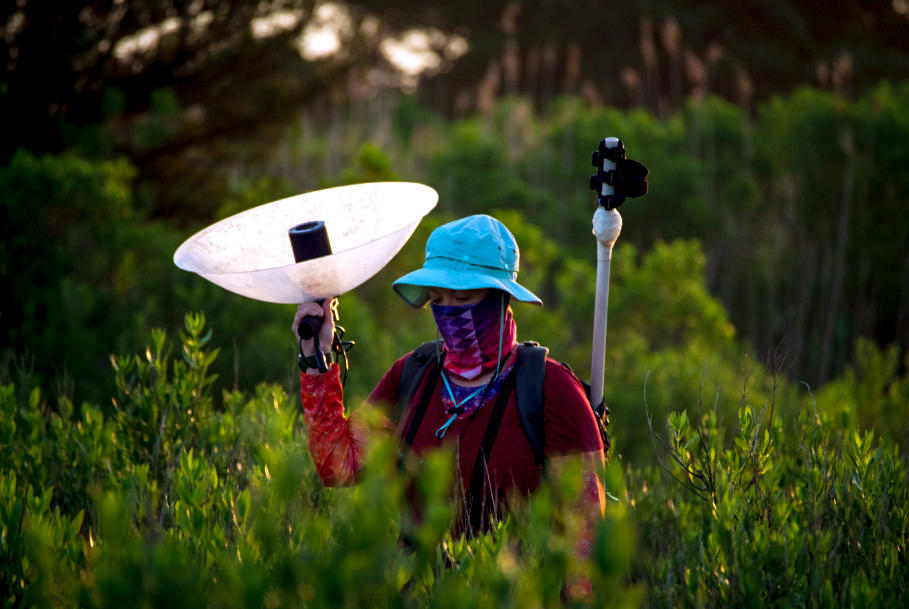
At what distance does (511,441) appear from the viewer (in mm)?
2148

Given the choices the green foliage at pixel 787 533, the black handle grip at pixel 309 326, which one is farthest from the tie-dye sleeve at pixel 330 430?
the green foliage at pixel 787 533

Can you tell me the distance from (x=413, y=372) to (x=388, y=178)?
5.15m

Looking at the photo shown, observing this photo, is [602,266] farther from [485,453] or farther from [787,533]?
[787,533]

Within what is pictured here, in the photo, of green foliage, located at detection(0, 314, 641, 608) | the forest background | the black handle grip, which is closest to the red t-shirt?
green foliage, located at detection(0, 314, 641, 608)

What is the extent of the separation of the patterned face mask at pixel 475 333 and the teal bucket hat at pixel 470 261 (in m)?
0.08

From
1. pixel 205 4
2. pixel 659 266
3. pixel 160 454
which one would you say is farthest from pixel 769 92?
pixel 160 454

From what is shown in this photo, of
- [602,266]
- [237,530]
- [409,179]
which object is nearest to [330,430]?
[237,530]

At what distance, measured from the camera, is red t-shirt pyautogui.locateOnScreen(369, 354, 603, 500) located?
6.77 ft

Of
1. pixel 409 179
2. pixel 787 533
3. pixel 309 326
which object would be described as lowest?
pixel 409 179

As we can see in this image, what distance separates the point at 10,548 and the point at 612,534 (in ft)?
5.12

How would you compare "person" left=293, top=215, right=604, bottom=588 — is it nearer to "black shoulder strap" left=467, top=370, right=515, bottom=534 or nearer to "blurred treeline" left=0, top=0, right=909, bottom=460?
"black shoulder strap" left=467, top=370, right=515, bottom=534

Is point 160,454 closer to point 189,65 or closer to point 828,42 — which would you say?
point 189,65

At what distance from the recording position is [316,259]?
204cm

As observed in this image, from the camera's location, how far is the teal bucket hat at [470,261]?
220 centimetres
